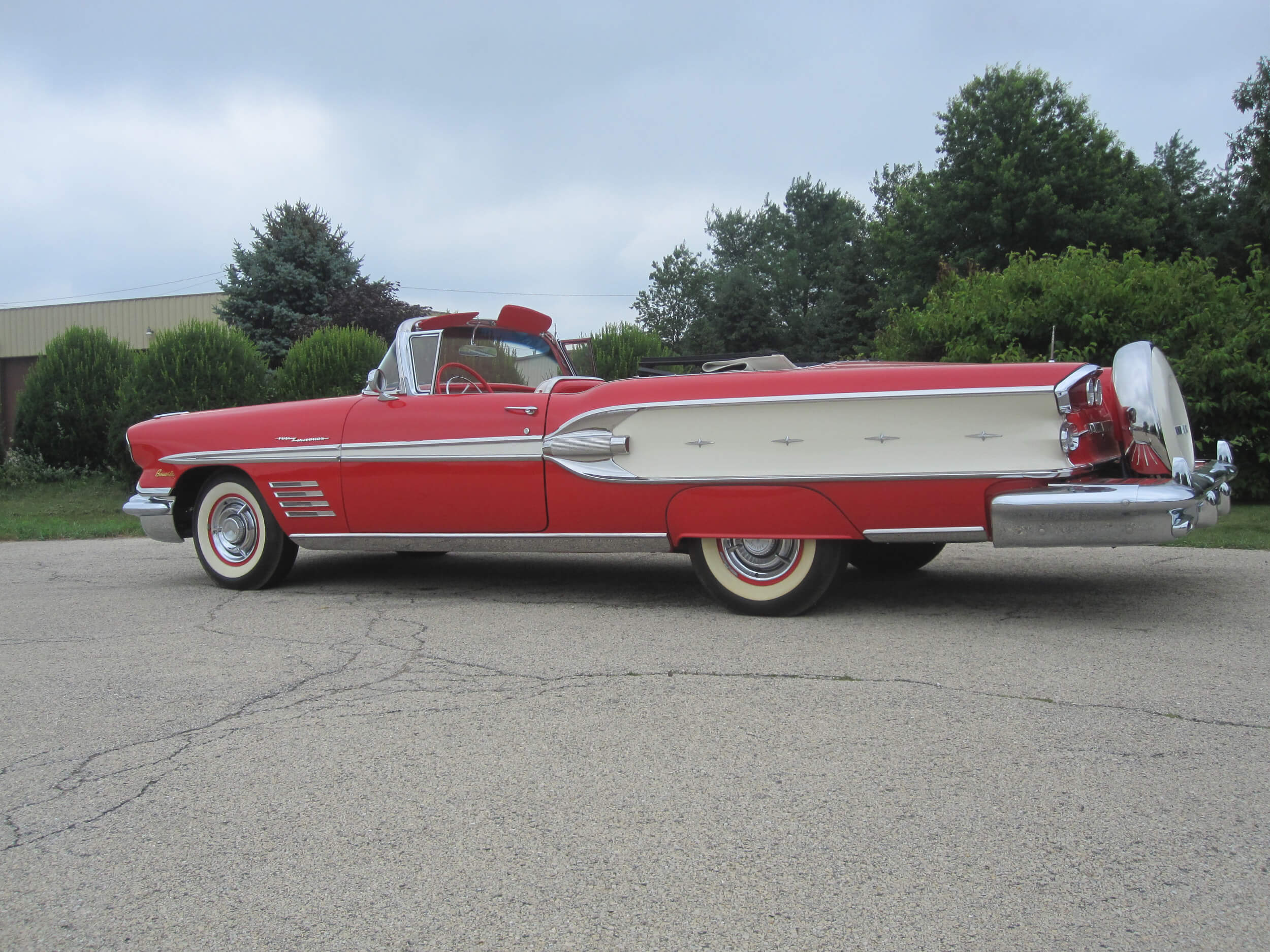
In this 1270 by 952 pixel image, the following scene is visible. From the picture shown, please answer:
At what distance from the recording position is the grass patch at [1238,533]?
25.4ft

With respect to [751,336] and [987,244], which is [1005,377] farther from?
[751,336]

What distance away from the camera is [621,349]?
17797mm

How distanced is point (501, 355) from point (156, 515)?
243 cm

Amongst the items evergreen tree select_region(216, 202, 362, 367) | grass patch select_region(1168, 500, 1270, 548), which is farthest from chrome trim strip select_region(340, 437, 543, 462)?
evergreen tree select_region(216, 202, 362, 367)

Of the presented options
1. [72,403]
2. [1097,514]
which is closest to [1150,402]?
[1097,514]

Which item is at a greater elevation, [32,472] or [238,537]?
[32,472]

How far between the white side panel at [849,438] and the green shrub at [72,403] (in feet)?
47.5

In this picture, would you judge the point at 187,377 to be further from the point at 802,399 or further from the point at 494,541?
the point at 802,399

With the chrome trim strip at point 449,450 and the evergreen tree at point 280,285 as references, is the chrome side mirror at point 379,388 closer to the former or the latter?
the chrome trim strip at point 449,450

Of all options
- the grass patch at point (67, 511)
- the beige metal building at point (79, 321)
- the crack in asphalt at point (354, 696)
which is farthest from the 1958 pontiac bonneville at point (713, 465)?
the beige metal building at point (79, 321)

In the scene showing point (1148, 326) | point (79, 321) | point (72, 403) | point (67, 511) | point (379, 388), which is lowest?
point (67, 511)

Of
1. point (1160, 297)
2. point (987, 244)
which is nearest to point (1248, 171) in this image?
point (987, 244)

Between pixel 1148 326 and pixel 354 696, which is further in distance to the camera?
pixel 1148 326

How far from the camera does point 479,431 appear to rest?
5.68 meters
